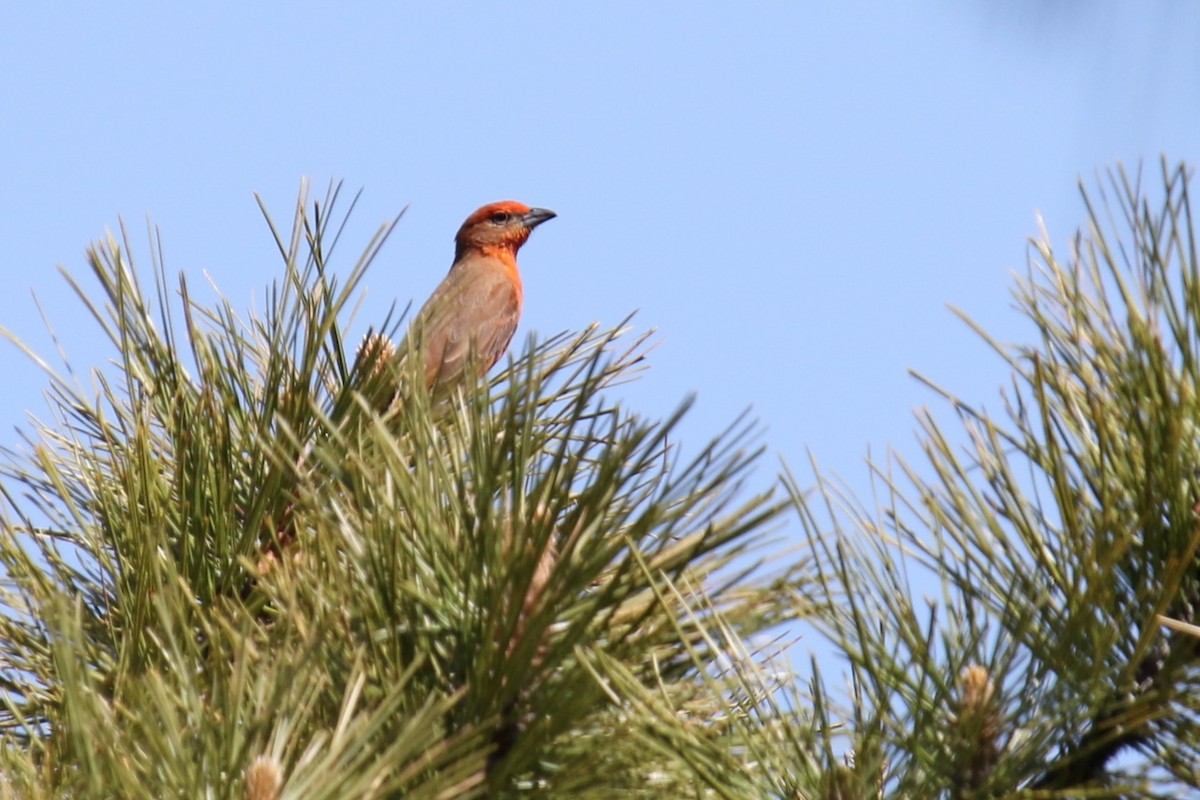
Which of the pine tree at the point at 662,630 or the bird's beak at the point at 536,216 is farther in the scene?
the bird's beak at the point at 536,216

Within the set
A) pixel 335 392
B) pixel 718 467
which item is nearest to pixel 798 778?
pixel 718 467

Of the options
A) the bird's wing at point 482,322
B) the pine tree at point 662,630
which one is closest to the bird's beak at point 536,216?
the bird's wing at point 482,322

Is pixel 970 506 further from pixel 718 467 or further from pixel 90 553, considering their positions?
pixel 90 553

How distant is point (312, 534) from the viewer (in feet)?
6.23

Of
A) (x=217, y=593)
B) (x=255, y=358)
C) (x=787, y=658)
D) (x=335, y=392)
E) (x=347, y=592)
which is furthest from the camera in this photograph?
(x=255, y=358)

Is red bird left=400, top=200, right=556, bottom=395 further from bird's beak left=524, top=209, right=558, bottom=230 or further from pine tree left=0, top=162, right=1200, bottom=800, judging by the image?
pine tree left=0, top=162, right=1200, bottom=800

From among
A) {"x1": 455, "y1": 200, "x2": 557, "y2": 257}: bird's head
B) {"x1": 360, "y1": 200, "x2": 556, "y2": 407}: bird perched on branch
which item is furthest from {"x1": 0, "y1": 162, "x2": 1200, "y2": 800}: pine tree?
{"x1": 455, "y1": 200, "x2": 557, "y2": 257}: bird's head

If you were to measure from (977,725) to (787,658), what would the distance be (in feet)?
1.62

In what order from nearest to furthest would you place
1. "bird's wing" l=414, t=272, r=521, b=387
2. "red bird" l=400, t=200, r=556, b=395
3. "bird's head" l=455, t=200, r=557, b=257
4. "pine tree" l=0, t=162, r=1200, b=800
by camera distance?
"pine tree" l=0, t=162, r=1200, b=800, "bird's wing" l=414, t=272, r=521, b=387, "red bird" l=400, t=200, r=556, b=395, "bird's head" l=455, t=200, r=557, b=257

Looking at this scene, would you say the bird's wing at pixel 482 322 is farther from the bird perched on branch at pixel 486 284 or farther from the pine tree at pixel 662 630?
the pine tree at pixel 662 630

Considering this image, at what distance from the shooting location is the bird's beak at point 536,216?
30.3ft

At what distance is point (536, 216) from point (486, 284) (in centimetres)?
105

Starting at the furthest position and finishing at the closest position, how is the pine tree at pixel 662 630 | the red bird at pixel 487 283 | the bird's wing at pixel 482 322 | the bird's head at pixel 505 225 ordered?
the bird's head at pixel 505 225 < the red bird at pixel 487 283 < the bird's wing at pixel 482 322 < the pine tree at pixel 662 630

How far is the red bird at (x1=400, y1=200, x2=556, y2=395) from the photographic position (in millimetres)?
7410
